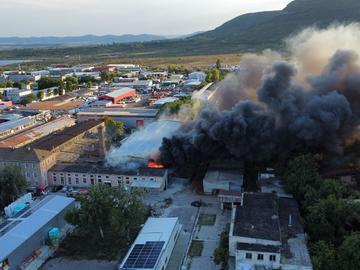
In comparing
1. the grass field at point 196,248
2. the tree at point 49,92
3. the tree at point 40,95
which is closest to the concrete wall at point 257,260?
the grass field at point 196,248

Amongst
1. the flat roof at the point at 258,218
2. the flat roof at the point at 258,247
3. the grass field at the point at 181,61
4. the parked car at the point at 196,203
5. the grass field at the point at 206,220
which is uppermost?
the grass field at the point at 181,61

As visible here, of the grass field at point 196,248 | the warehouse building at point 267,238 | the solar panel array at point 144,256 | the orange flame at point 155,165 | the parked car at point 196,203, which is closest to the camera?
the warehouse building at point 267,238

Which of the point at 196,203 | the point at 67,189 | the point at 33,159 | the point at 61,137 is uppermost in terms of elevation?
the point at 33,159

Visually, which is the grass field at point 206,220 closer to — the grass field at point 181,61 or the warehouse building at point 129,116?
the warehouse building at point 129,116

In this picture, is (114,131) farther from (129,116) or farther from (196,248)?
(196,248)

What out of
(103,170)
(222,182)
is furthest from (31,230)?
(222,182)
